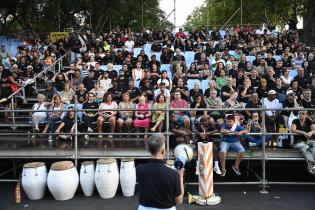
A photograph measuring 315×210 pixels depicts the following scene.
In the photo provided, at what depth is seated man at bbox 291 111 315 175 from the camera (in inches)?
329

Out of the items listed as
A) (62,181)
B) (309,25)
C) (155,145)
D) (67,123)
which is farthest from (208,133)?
(309,25)

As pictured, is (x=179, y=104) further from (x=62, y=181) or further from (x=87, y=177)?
(x=62, y=181)

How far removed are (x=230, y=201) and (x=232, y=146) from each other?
121 centimetres

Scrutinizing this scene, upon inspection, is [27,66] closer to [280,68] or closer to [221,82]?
[221,82]

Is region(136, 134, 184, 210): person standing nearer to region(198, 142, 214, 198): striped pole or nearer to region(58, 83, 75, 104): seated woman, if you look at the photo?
region(198, 142, 214, 198): striped pole

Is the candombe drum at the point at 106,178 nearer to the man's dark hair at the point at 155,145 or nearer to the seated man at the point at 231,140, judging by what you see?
the seated man at the point at 231,140

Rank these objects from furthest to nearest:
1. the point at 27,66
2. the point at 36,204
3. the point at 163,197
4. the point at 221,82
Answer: the point at 27,66
the point at 221,82
the point at 36,204
the point at 163,197

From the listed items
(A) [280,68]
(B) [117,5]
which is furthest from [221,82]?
(B) [117,5]

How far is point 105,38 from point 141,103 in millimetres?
10102

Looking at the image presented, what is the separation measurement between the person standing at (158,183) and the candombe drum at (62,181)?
157 inches


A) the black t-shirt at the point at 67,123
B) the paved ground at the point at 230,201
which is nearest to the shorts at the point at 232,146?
the paved ground at the point at 230,201

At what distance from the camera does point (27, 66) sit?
48.6 ft

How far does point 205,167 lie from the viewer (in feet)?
26.1

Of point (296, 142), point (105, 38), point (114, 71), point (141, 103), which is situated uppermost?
point (105, 38)
